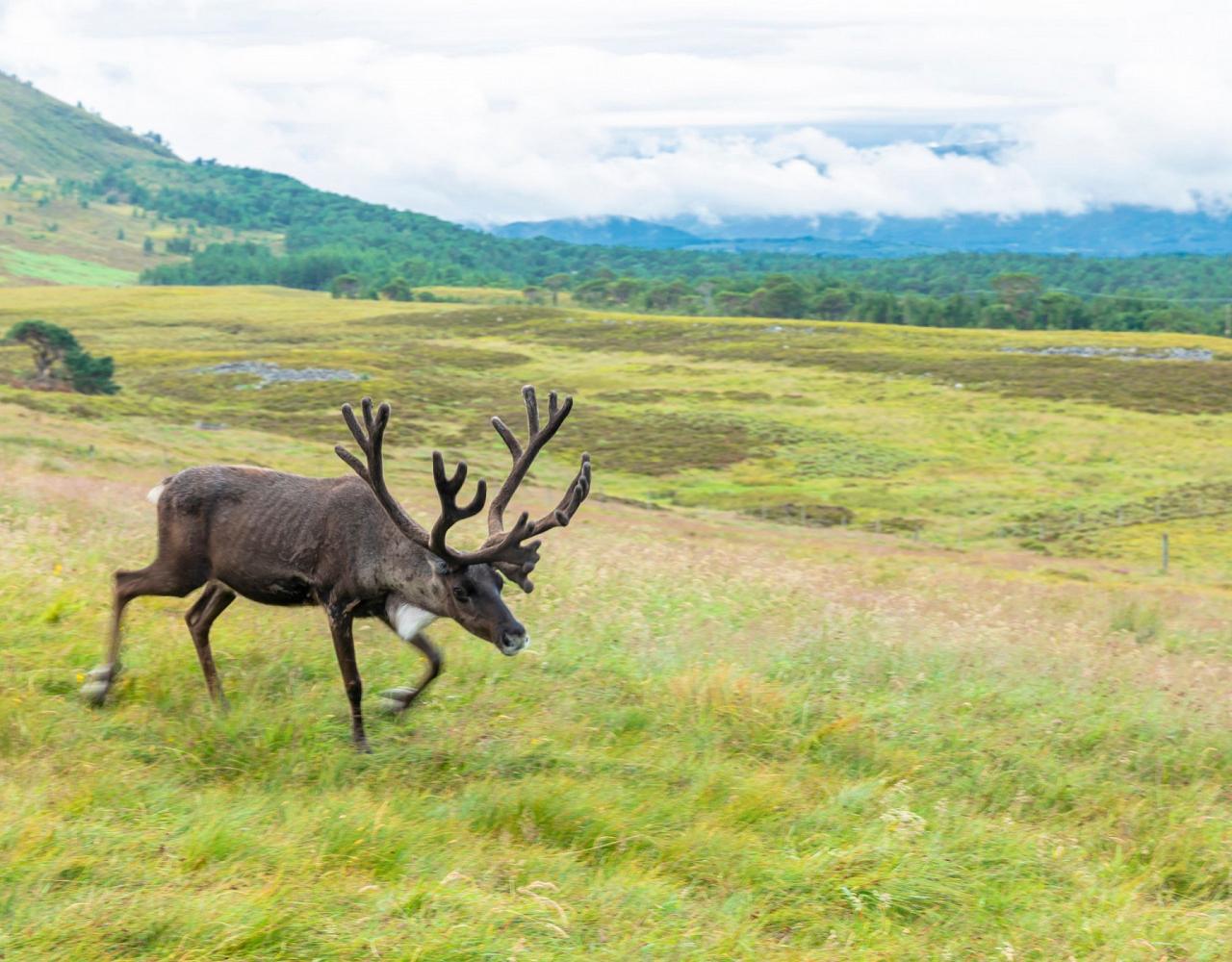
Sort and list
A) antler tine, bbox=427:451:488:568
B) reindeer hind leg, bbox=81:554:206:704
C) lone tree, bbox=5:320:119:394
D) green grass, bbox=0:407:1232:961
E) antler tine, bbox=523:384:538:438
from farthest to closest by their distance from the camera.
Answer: lone tree, bbox=5:320:119:394
reindeer hind leg, bbox=81:554:206:704
antler tine, bbox=523:384:538:438
antler tine, bbox=427:451:488:568
green grass, bbox=0:407:1232:961

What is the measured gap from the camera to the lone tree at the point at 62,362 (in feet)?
246

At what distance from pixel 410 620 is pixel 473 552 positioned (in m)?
0.70

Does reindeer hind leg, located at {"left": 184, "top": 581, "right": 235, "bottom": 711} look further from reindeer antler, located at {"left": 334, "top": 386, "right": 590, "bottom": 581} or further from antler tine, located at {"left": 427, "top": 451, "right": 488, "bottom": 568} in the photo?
antler tine, located at {"left": 427, "top": 451, "right": 488, "bottom": 568}

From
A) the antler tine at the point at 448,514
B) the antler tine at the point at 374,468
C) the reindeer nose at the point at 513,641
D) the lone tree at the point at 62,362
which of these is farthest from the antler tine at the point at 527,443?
the lone tree at the point at 62,362

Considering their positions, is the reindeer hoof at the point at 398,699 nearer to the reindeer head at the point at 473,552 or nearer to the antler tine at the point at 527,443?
the reindeer head at the point at 473,552

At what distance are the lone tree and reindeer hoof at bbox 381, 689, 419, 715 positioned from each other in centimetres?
7331

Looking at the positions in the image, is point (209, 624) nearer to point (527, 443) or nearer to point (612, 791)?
point (527, 443)

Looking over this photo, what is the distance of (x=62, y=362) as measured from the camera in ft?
249

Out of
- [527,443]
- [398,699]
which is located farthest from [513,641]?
[527,443]

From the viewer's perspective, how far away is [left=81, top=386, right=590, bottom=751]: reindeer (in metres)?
7.67

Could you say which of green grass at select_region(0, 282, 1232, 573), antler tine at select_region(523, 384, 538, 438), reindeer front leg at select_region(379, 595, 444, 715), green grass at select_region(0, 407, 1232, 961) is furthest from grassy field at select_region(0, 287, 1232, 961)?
green grass at select_region(0, 282, 1232, 573)

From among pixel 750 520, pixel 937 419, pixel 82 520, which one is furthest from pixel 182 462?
pixel 937 419

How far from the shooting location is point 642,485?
5962 centimetres

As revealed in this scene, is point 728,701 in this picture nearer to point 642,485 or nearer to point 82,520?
point 82,520
